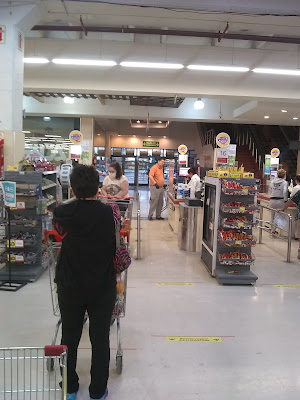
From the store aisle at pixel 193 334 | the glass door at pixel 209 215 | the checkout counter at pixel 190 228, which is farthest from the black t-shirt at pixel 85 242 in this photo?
the checkout counter at pixel 190 228

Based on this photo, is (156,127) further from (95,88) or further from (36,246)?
(36,246)

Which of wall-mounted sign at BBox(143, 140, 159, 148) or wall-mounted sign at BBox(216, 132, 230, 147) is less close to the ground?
wall-mounted sign at BBox(143, 140, 159, 148)

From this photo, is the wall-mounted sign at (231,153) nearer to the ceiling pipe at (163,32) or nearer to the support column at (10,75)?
the ceiling pipe at (163,32)

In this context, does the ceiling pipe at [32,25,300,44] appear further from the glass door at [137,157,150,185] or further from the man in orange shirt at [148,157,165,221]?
the glass door at [137,157,150,185]

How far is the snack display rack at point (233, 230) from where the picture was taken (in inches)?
202

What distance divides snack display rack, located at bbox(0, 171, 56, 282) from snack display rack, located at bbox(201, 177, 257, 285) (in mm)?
2504

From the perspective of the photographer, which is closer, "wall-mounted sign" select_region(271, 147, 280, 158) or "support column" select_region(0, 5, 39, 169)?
"support column" select_region(0, 5, 39, 169)

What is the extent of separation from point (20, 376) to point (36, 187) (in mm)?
2703

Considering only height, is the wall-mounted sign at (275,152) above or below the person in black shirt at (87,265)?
above

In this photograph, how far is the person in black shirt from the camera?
229 cm

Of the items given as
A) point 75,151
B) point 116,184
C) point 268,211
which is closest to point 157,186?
point 75,151

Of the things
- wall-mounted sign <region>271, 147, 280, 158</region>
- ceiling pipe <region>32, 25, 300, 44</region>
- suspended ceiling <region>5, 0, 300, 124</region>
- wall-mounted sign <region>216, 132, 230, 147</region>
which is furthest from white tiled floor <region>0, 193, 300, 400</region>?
wall-mounted sign <region>271, 147, 280, 158</region>

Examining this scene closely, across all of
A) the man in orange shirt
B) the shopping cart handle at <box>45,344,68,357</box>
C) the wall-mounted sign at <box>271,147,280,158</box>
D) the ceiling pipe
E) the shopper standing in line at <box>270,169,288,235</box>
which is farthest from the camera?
the wall-mounted sign at <box>271,147,280,158</box>

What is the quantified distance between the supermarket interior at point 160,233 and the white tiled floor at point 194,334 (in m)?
0.02
